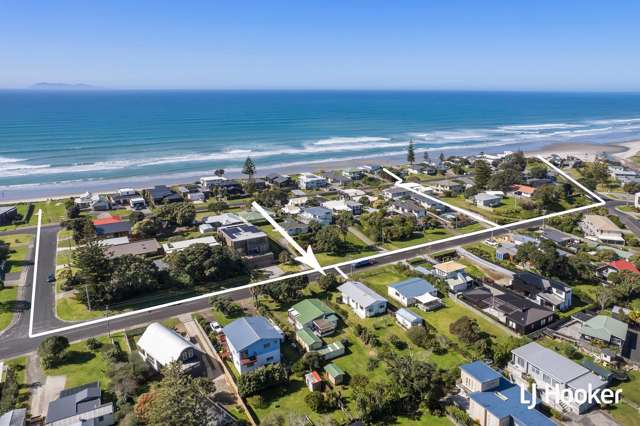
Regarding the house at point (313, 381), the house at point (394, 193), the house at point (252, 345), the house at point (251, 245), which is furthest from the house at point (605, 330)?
the house at point (394, 193)

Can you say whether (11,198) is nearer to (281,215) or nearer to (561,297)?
(281,215)

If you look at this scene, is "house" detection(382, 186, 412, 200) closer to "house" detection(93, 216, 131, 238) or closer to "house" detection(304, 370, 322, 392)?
"house" detection(93, 216, 131, 238)

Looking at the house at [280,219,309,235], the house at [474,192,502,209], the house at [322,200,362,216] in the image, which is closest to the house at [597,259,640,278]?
the house at [474,192,502,209]

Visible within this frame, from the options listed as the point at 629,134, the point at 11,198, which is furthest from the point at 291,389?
the point at 629,134

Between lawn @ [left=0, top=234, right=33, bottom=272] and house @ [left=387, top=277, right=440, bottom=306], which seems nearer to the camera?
house @ [left=387, top=277, right=440, bottom=306]

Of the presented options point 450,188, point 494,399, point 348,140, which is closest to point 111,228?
point 494,399

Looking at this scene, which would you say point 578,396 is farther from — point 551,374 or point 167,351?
point 167,351
